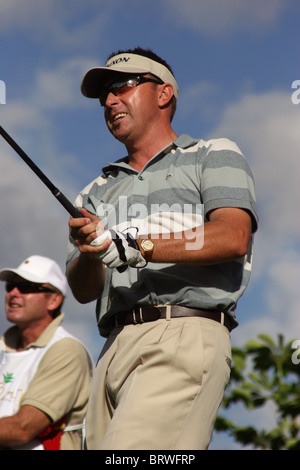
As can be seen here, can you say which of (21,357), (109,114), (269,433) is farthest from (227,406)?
(109,114)

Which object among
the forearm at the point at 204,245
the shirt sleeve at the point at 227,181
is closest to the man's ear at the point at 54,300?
the shirt sleeve at the point at 227,181

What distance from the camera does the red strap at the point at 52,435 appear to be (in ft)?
20.8

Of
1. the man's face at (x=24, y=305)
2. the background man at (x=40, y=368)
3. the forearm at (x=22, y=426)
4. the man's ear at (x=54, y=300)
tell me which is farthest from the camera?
the man's ear at (x=54, y=300)

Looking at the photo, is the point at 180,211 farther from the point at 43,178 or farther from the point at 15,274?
the point at 15,274

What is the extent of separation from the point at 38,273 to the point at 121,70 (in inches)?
127

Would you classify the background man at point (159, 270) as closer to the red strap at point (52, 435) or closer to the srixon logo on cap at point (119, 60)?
the srixon logo on cap at point (119, 60)

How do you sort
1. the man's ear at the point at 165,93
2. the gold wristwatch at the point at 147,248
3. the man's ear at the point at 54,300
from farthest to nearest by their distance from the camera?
the man's ear at the point at 54,300, the man's ear at the point at 165,93, the gold wristwatch at the point at 147,248

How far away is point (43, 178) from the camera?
396cm

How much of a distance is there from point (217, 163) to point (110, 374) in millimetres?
1235

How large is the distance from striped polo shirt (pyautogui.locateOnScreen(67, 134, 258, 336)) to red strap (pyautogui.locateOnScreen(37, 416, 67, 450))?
2.14 metres

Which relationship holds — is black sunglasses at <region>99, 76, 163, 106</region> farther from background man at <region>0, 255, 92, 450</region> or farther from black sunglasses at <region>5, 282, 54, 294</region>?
black sunglasses at <region>5, 282, 54, 294</region>

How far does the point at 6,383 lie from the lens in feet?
21.8

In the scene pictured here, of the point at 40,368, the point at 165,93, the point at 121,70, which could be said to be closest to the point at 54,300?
the point at 40,368
